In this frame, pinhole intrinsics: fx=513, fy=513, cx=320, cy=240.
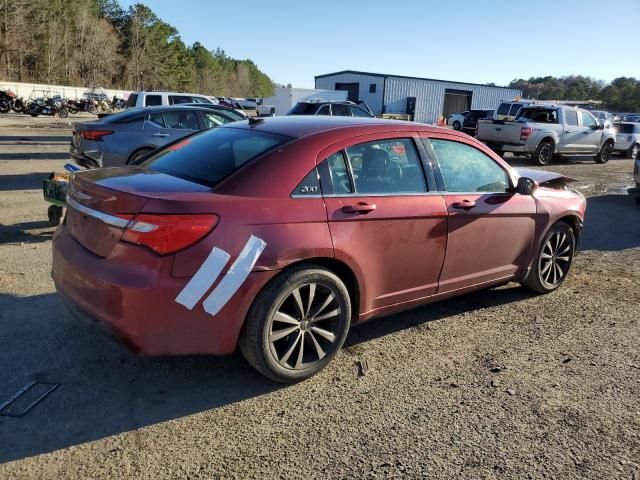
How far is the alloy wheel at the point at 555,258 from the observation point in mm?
5023

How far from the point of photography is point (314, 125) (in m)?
3.73

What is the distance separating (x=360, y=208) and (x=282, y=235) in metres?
0.64

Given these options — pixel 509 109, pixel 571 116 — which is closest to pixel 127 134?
pixel 571 116

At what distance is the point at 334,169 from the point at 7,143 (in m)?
16.8

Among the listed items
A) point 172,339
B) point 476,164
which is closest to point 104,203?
point 172,339

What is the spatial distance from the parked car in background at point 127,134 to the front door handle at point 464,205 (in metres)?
5.97

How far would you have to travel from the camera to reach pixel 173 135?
9641 mm

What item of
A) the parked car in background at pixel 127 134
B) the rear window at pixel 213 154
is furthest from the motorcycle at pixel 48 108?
the rear window at pixel 213 154

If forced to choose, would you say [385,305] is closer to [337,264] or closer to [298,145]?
[337,264]

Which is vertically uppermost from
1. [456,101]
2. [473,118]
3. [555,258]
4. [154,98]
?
[456,101]

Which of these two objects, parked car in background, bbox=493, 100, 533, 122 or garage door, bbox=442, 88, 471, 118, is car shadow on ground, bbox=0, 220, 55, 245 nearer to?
parked car in background, bbox=493, 100, 533, 122

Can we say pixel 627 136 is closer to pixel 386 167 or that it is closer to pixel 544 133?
pixel 544 133

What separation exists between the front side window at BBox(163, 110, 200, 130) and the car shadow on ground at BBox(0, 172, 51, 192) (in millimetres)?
2637

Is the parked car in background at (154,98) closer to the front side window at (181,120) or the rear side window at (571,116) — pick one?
the front side window at (181,120)
